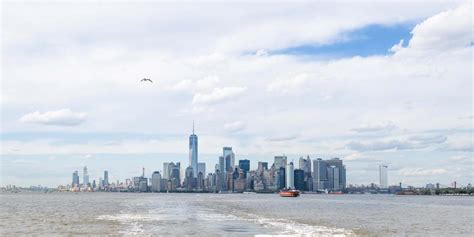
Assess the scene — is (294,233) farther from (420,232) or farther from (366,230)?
(420,232)

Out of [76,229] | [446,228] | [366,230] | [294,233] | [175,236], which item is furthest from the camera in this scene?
[446,228]

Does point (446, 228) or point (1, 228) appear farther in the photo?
point (446, 228)

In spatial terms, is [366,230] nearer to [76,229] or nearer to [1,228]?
[76,229]

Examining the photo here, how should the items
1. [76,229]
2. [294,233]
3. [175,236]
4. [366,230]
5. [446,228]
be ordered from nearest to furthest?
1. [175,236]
2. [294,233]
3. [76,229]
4. [366,230]
5. [446,228]

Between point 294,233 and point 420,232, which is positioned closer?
point 294,233

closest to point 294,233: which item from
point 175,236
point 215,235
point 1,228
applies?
point 215,235

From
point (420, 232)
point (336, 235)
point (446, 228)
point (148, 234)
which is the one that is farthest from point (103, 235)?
point (446, 228)

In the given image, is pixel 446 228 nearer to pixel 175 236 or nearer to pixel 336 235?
pixel 336 235

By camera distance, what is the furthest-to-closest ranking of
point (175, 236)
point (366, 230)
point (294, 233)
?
point (366, 230), point (294, 233), point (175, 236)
